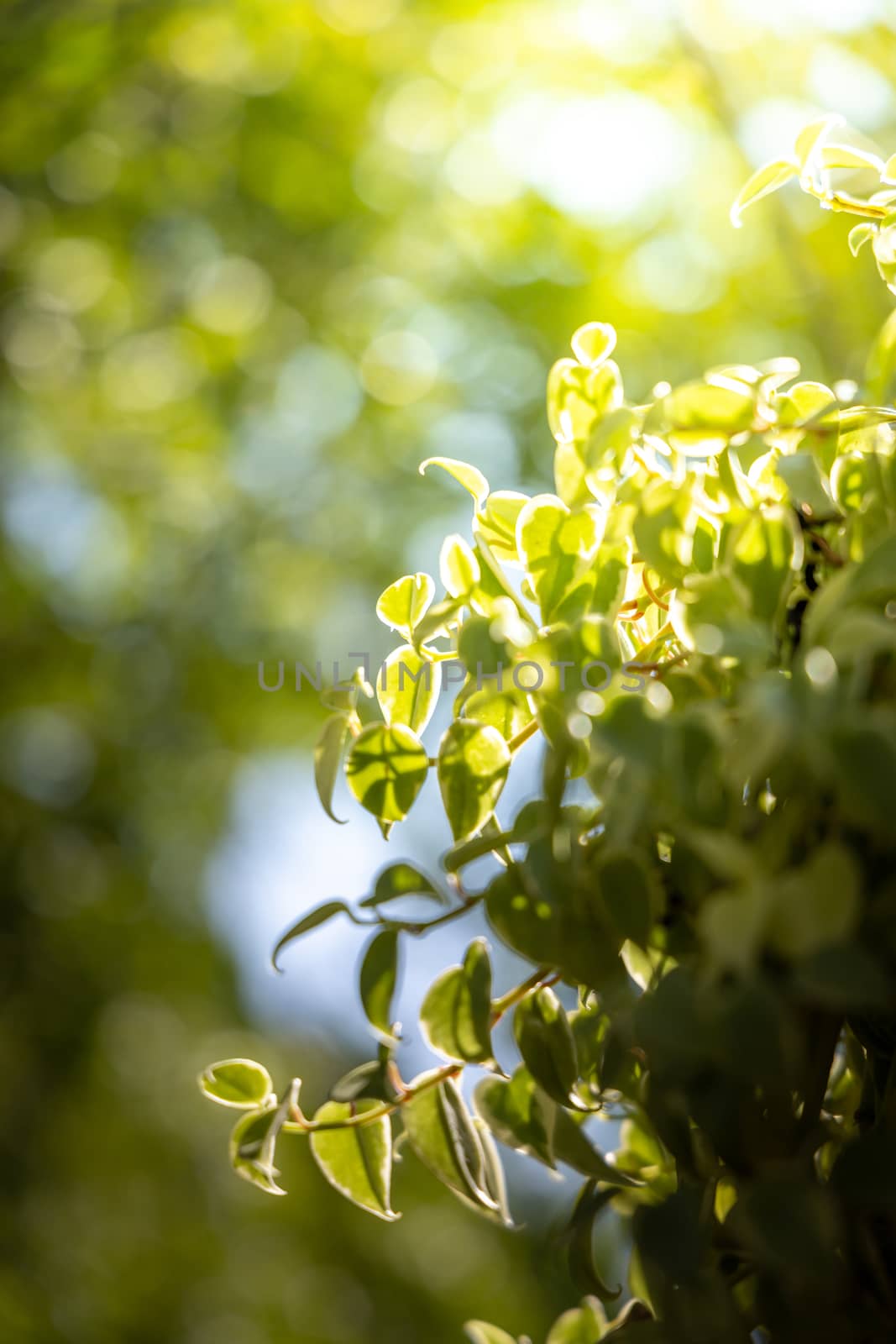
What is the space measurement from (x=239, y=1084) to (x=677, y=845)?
0.50ft

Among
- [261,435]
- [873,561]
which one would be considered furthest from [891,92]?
[873,561]

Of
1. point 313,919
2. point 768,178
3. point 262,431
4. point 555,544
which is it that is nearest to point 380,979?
point 313,919

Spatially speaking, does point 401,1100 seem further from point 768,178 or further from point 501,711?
point 768,178

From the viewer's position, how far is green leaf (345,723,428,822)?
274 mm

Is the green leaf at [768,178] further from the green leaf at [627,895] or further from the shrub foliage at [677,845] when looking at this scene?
the green leaf at [627,895]

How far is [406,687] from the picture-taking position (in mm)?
302

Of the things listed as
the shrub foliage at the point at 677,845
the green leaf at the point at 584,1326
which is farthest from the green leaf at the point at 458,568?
the green leaf at the point at 584,1326

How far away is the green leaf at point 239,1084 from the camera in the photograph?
292 mm

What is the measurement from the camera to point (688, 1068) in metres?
0.20

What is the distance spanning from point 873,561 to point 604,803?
0.08m

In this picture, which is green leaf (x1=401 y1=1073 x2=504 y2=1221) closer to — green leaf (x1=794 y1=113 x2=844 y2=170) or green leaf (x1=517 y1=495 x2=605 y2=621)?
green leaf (x1=517 y1=495 x2=605 y2=621)

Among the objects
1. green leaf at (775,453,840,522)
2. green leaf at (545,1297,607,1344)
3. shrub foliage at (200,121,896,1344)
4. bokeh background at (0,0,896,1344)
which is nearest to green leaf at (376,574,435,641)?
shrub foliage at (200,121,896,1344)

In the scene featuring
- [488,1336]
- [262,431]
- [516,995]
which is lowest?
[262,431]

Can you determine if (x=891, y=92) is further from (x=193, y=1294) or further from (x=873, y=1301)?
(x=193, y=1294)
